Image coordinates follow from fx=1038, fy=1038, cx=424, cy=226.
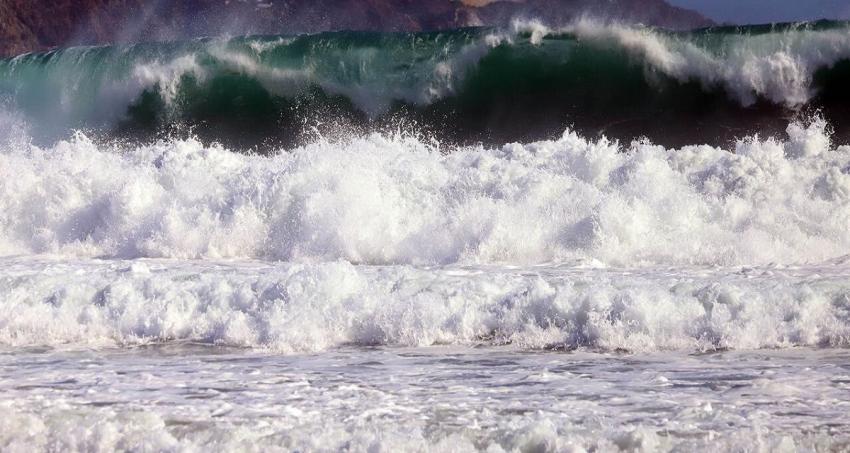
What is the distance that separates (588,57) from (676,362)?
367 inches

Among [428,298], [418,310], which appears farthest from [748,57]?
[418,310]

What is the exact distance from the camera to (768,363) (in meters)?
5.46

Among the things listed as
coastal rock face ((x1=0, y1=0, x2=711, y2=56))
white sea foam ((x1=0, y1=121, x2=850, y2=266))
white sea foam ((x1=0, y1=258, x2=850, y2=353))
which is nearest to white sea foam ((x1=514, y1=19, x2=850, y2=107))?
coastal rock face ((x1=0, y1=0, x2=711, y2=56))

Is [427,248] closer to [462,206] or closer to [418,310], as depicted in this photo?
[462,206]

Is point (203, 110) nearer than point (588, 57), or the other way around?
point (588, 57)

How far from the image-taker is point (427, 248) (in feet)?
31.7

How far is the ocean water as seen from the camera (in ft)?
15.0

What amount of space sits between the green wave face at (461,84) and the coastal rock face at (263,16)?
2.20 ft

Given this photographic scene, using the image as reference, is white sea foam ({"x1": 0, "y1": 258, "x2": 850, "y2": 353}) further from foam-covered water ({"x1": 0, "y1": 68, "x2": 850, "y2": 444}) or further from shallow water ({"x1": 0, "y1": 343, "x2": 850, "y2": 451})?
shallow water ({"x1": 0, "y1": 343, "x2": 850, "y2": 451})

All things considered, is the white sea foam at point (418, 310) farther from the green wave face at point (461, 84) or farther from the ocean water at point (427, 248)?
the green wave face at point (461, 84)

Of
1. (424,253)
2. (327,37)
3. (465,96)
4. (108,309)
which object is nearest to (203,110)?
(327,37)

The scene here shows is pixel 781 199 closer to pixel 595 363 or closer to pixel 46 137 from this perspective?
pixel 595 363

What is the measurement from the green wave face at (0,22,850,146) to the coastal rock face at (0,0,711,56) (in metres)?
0.67

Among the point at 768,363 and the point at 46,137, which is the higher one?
the point at 46,137
